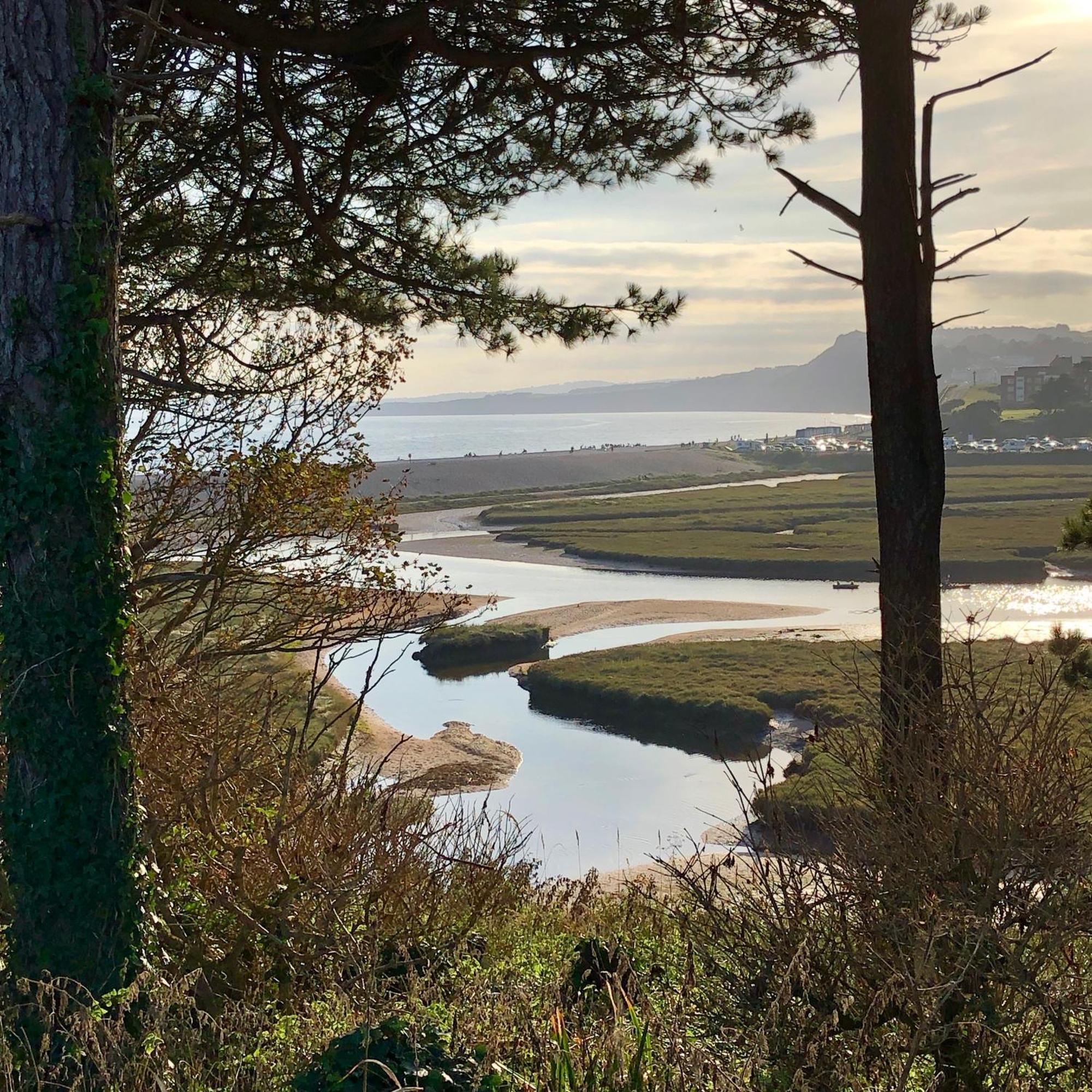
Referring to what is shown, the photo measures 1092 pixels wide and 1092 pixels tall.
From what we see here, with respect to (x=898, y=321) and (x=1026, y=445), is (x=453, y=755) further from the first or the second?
(x=1026, y=445)

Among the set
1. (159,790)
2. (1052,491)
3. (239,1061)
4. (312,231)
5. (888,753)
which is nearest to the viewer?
(239,1061)

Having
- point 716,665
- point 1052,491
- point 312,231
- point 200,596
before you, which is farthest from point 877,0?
point 1052,491

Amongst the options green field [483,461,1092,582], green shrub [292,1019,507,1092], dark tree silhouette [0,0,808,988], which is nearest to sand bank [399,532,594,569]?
A: green field [483,461,1092,582]

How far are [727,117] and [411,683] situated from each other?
72.1 feet

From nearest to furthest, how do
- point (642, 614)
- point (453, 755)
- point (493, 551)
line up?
point (453, 755), point (642, 614), point (493, 551)

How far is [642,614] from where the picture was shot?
125 ft

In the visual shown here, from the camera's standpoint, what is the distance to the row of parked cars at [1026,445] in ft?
293

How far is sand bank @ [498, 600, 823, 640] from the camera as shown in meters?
35.7

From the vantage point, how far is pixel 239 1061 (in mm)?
3877

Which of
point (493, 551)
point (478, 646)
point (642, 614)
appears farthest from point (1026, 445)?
point (478, 646)

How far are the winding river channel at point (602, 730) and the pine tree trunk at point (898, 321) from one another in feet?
1.77

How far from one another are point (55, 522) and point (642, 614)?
33989 millimetres

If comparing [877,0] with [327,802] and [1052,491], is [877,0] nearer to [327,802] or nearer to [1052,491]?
[327,802]

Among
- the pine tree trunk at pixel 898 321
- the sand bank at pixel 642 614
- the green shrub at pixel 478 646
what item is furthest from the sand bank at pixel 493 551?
the pine tree trunk at pixel 898 321
